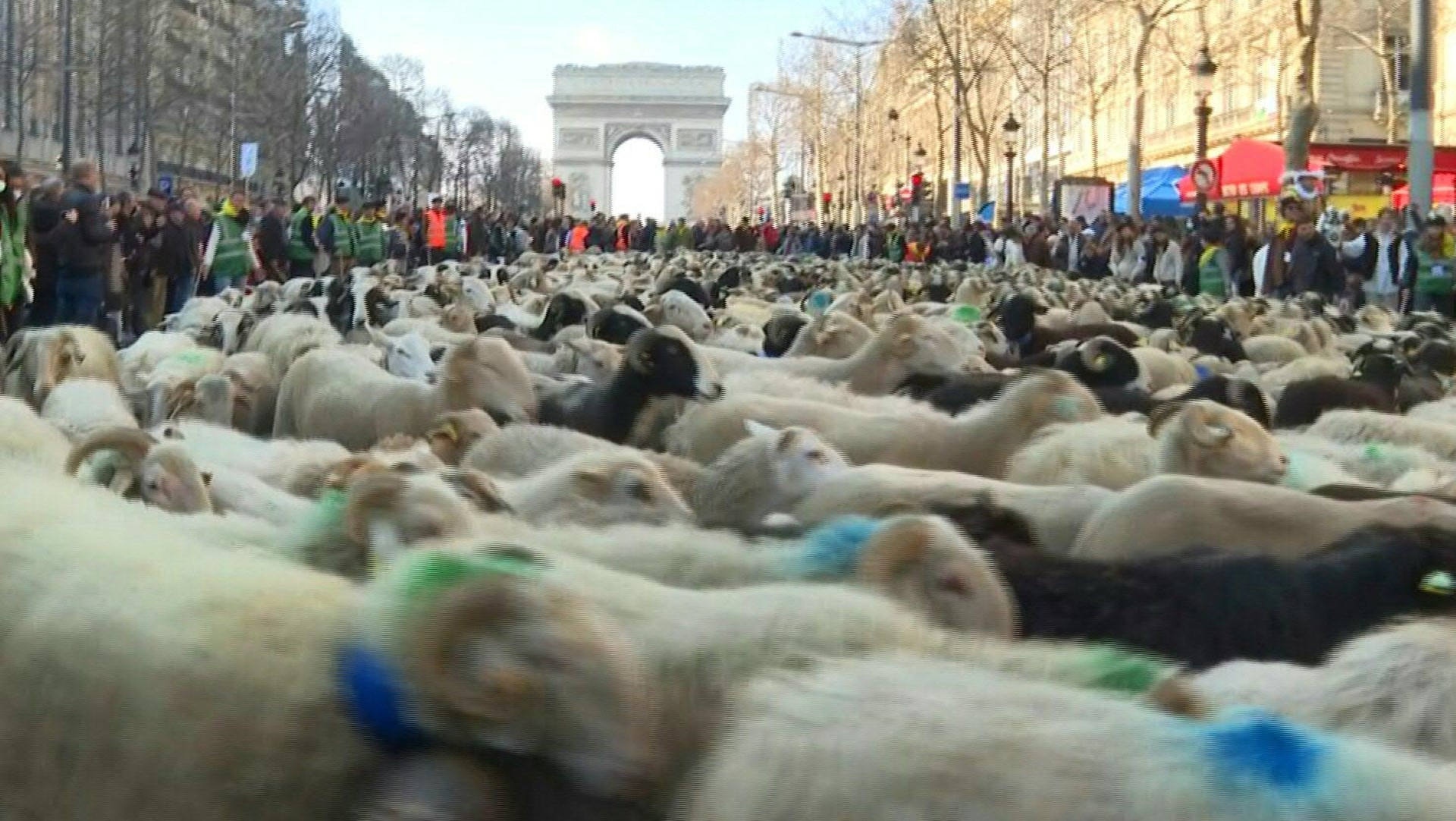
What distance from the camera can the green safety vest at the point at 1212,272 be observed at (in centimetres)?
2350

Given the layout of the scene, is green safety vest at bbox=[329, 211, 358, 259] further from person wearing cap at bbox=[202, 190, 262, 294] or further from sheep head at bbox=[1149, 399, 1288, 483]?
sheep head at bbox=[1149, 399, 1288, 483]

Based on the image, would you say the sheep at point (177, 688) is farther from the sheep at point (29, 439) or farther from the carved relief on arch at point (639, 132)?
the carved relief on arch at point (639, 132)

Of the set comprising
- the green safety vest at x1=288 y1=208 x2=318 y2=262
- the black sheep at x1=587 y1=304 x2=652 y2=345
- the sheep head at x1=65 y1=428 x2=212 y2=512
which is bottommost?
the sheep head at x1=65 y1=428 x2=212 y2=512

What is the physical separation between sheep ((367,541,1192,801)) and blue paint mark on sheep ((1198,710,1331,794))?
0.28 metres

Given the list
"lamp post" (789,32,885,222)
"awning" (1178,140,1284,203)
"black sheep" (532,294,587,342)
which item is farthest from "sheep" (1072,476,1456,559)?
"lamp post" (789,32,885,222)

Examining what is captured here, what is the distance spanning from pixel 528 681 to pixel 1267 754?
A: 0.94m

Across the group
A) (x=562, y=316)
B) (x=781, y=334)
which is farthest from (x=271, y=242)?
(x=781, y=334)

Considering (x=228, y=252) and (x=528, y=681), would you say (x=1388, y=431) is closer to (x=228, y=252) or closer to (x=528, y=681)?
(x=528, y=681)

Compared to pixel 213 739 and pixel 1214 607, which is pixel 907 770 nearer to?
pixel 213 739

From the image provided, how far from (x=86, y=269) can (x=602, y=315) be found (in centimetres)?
628

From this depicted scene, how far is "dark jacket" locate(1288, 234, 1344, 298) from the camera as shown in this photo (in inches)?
783

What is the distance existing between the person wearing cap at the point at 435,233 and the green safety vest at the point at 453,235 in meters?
0.24

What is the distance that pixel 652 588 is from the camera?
8.97 ft

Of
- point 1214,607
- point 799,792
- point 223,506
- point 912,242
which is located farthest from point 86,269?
point 912,242
